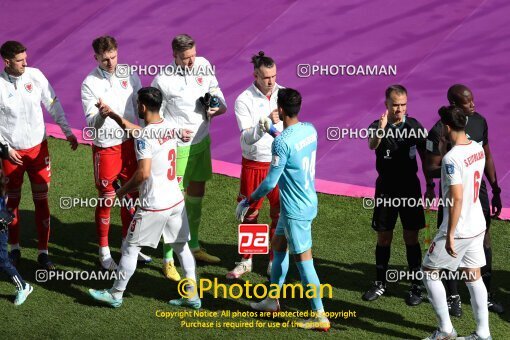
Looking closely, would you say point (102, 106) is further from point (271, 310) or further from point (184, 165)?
point (271, 310)

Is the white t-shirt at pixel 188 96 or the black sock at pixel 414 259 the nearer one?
the black sock at pixel 414 259

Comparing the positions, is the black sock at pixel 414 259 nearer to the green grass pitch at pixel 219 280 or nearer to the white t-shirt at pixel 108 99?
the green grass pitch at pixel 219 280

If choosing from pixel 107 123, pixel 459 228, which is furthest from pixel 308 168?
pixel 107 123

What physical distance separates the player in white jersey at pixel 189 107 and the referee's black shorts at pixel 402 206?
73.5 inches

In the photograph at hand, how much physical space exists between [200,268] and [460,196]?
A: 3114 millimetres

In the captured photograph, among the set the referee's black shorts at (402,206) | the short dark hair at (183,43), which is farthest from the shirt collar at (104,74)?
the referee's black shorts at (402,206)

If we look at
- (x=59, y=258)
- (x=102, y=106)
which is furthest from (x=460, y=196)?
(x=59, y=258)

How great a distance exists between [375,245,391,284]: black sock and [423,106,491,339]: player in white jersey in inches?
39.8

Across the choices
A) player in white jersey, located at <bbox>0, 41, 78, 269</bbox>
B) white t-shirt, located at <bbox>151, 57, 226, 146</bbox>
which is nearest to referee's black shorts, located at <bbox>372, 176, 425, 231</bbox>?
white t-shirt, located at <bbox>151, 57, 226, 146</bbox>

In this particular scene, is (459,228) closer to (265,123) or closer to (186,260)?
(265,123)

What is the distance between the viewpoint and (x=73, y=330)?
7906 millimetres

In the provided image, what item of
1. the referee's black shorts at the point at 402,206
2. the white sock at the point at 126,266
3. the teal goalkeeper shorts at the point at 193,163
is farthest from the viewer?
the teal goalkeeper shorts at the point at 193,163

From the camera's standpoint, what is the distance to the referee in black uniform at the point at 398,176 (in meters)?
8.15

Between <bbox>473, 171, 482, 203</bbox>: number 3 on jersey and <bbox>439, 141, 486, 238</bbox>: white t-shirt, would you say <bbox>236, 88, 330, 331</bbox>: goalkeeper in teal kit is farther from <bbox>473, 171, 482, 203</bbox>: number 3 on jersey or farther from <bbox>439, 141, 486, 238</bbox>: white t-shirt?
<bbox>473, 171, 482, 203</bbox>: number 3 on jersey
